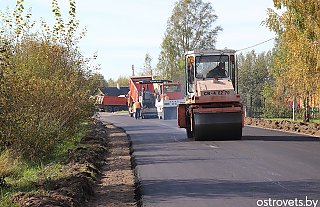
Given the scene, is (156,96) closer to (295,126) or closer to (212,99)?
(295,126)

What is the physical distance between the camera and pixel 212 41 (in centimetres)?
4756

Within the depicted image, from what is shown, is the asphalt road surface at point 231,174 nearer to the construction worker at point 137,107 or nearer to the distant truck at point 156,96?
the distant truck at point 156,96

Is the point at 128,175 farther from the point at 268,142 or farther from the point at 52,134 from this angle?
the point at 268,142

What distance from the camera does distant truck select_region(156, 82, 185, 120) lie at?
31000 mm

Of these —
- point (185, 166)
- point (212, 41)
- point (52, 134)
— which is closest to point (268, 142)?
point (185, 166)

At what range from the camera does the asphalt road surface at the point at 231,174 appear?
5973 millimetres

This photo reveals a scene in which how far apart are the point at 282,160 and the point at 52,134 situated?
690 cm

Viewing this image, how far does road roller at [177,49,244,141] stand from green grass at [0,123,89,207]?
5.30 metres

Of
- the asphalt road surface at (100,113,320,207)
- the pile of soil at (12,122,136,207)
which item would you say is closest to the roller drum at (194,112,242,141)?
the asphalt road surface at (100,113,320,207)

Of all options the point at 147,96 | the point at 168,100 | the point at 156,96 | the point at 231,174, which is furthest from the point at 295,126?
the point at 147,96

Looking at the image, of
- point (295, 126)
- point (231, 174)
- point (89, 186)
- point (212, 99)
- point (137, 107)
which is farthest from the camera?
point (137, 107)

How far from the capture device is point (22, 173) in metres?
8.95

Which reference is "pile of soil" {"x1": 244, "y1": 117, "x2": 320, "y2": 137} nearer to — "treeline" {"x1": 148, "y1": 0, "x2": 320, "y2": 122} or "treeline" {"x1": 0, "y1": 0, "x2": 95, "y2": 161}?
"treeline" {"x1": 148, "y1": 0, "x2": 320, "y2": 122}

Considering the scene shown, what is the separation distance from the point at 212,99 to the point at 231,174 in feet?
19.9
